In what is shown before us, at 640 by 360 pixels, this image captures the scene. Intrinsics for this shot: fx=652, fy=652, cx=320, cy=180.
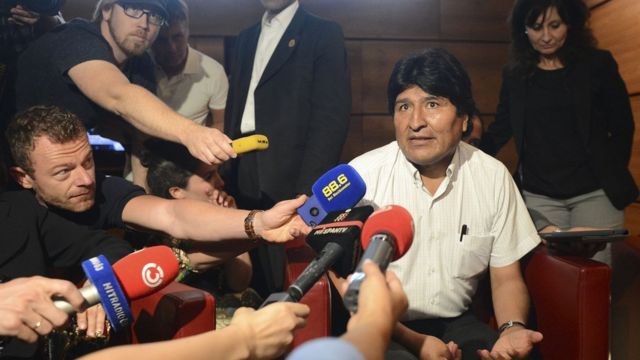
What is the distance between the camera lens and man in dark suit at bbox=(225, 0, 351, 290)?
8.43 feet

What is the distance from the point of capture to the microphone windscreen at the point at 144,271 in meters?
1.17

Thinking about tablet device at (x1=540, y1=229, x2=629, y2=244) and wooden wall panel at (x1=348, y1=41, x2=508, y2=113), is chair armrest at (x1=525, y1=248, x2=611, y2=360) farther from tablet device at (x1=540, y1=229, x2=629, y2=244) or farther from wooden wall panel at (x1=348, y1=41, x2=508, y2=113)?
wooden wall panel at (x1=348, y1=41, x2=508, y2=113)

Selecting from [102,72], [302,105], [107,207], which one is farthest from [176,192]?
[302,105]

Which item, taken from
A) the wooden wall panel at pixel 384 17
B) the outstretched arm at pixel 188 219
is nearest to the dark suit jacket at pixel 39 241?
the outstretched arm at pixel 188 219

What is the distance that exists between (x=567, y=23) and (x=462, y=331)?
1.33m

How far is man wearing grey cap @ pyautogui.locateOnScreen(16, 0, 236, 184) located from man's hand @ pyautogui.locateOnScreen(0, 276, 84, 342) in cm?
65

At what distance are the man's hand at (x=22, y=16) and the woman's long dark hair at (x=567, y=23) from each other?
177 centimetres

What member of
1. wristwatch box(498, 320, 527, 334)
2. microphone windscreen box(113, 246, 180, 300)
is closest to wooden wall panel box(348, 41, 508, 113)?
wristwatch box(498, 320, 527, 334)

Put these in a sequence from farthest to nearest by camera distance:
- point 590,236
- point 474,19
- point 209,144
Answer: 1. point 474,19
2. point 590,236
3. point 209,144

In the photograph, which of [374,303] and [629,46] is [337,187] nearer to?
[374,303]

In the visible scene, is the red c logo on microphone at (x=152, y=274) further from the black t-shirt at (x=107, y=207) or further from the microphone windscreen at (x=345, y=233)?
the black t-shirt at (x=107, y=207)

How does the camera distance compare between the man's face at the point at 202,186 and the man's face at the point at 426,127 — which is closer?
the man's face at the point at 426,127

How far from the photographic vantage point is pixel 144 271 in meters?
1.20

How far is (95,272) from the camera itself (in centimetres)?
109
